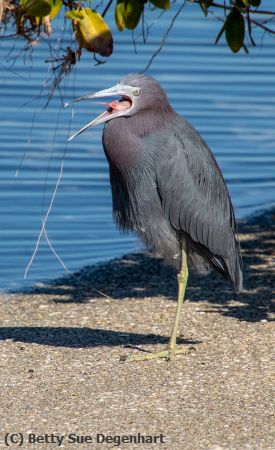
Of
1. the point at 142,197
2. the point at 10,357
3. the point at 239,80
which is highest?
the point at 142,197

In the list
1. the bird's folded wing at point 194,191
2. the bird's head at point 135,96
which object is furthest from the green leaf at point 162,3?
the bird's folded wing at point 194,191

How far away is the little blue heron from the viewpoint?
691cm

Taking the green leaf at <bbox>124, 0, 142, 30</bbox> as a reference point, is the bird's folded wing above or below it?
below

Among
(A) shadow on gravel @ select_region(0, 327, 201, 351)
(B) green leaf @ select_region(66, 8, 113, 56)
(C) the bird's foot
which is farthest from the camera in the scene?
(A) shadow on gravel @ select_region(0, 327, 201, 351)

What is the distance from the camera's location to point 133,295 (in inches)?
338

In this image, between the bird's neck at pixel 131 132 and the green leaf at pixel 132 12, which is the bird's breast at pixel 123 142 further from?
the green leaf at pixel 132 12

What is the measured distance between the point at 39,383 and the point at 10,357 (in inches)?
21.2

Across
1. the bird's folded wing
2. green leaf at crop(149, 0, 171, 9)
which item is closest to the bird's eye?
the bird's folded wing

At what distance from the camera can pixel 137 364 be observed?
7031 mm

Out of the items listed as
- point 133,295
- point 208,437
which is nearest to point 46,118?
point 133,295

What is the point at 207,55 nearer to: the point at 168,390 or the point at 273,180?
the point at 273,180

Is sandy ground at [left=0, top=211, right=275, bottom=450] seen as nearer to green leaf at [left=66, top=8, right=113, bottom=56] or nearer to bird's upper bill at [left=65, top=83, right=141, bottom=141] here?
bird's upper bill at [left=65, top=83, right=141, bottom=141]

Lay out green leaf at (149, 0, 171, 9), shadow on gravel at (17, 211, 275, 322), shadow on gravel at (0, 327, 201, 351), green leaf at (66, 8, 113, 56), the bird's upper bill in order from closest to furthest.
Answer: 1. green leaf at (66, 8, 113, 56)
2. green leaf at (149, 0, 171, 9)
3. the bird's upper bill
4. shadow on gravel at (0, 327, 201, 351)
5. shadow on gravel at (17, 211, 275, 322)

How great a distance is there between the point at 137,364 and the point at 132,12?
6.47 ft
